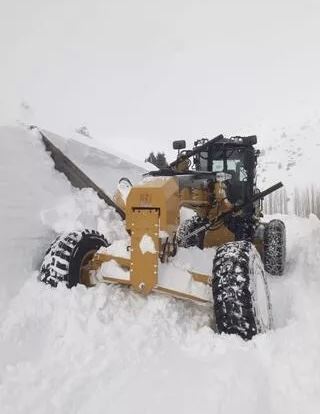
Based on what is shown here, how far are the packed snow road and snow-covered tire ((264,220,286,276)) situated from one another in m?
1.20

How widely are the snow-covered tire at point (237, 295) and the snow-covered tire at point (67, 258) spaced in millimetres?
1680

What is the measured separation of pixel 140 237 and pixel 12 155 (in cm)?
325

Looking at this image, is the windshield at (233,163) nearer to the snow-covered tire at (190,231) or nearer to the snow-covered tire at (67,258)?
the snow-covered tire at (190,231)

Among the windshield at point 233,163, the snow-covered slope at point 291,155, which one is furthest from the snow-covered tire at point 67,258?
the snow-covered slope at point 291,155

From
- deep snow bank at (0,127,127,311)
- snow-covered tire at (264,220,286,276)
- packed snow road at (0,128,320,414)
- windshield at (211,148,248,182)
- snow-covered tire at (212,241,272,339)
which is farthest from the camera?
windshield at (211,148,248,182)

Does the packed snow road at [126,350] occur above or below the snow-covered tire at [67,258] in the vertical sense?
below

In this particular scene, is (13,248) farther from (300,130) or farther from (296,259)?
(300,130)

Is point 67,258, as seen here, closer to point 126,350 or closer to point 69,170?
point 126,350

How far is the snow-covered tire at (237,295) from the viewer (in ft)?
13.5

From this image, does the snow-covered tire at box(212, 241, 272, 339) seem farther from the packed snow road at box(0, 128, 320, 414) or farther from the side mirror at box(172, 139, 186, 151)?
the side mirror at box(172, 139, 186, 151)

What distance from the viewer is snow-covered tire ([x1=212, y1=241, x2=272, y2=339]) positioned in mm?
4113

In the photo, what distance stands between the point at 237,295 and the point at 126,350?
41.6 inches

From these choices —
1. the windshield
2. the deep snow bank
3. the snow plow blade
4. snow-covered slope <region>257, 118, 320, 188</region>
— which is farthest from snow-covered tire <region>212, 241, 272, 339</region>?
snow-covered slope <region>257, 118, 320, 188</region>

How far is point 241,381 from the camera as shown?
136 inches
